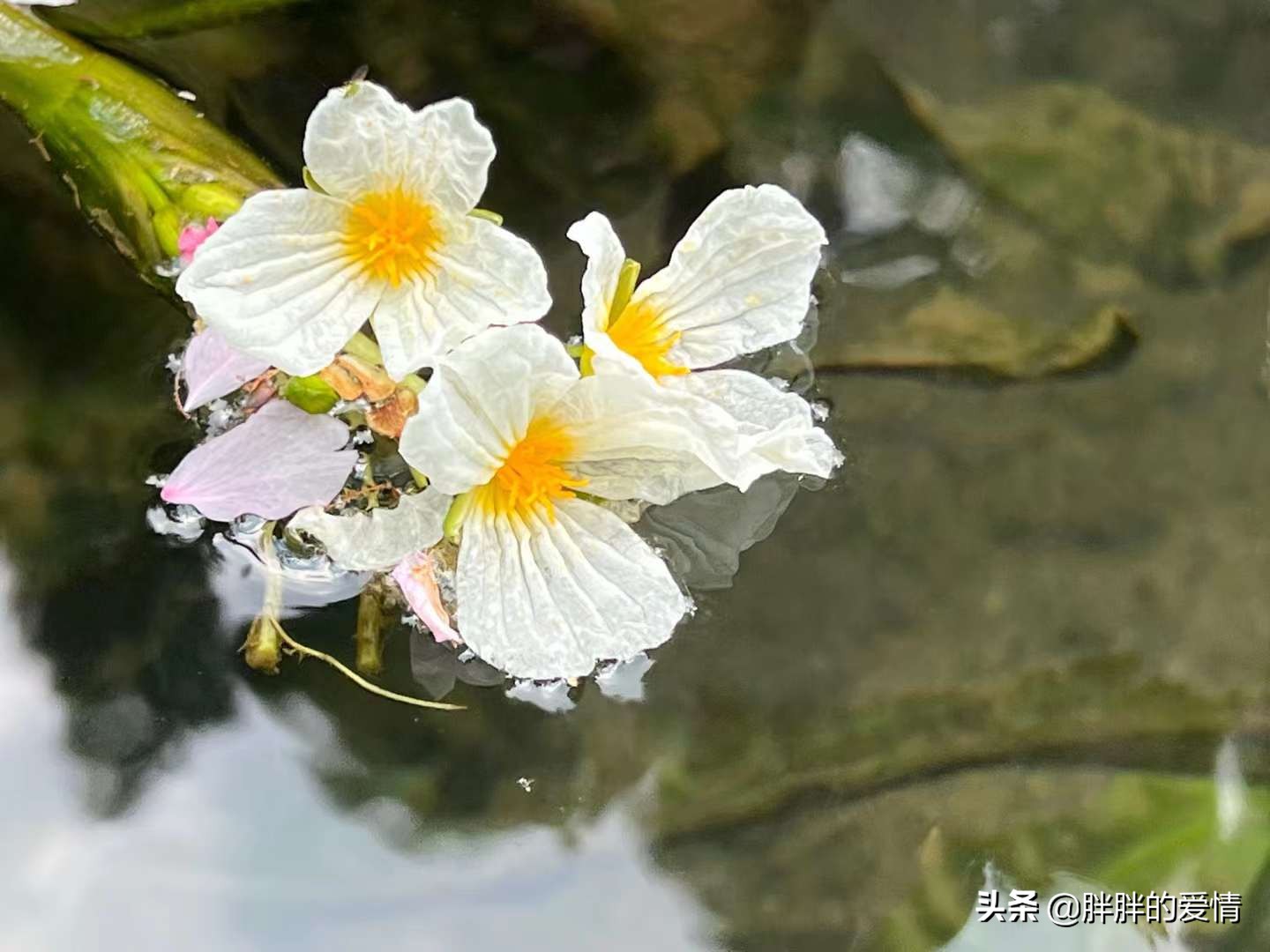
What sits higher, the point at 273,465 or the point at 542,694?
the point at 273,465

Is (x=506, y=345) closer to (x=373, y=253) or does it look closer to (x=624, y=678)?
(x=373, y=253)

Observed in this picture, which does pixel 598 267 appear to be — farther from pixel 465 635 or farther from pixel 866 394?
pixel 866 394

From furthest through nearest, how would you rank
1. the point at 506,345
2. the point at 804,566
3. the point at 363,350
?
the point at 804,566
the point at 363,350
the point at 506,345

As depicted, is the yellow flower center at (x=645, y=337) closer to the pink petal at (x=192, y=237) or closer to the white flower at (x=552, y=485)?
the white flower at (x=552, y=485)

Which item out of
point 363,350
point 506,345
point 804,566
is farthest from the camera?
point 804,566

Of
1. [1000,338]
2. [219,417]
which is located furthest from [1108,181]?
[219,417]

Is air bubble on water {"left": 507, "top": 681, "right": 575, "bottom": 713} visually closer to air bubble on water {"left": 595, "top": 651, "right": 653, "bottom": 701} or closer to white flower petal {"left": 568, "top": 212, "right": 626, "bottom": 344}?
air bubble on water {"left": 595, "top": 651, "right": 653, "bottom": 701}

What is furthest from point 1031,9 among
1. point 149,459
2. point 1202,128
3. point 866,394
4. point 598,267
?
point 149,459
